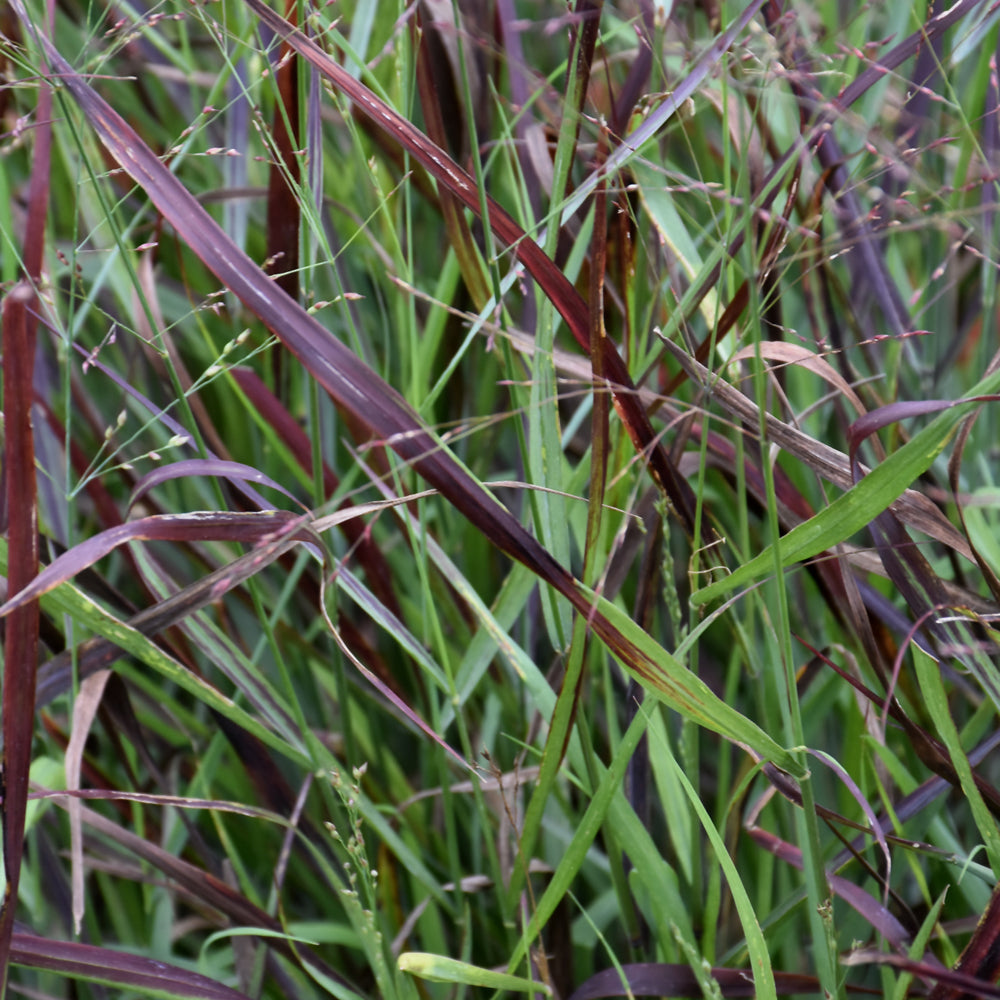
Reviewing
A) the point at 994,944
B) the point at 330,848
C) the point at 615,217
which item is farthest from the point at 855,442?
the point at 330,848

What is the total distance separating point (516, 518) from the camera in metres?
0.54

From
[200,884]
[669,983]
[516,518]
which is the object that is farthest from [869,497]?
[200,884]

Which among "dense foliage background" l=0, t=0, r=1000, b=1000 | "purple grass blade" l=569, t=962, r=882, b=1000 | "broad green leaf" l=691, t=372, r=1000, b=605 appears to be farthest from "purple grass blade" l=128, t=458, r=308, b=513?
"purple grass blade" l=569, t=962, r=882, b=1000

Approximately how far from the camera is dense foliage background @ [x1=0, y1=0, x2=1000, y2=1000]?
1.37 feet

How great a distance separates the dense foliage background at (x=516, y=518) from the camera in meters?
0.42

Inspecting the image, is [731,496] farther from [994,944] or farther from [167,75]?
[167,75]

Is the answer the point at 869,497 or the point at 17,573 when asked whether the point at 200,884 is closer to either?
the point at 17,573

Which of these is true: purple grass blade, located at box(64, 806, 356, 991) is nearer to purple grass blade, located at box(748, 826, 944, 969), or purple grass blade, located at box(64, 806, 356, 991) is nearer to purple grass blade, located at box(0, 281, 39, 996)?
purple grass blade, located at box(0, 281, 39, 996)

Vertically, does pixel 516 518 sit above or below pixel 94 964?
above

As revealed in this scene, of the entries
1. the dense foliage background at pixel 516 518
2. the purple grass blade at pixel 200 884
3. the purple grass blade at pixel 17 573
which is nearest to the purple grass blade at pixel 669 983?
the dense foliage background at pixel 516 518

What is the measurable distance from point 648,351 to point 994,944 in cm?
43

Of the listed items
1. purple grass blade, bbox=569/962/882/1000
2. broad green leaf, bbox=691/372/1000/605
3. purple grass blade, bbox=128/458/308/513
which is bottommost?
purple grass blade, bbox=569/962/882/1000

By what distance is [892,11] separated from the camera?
78 centimetres

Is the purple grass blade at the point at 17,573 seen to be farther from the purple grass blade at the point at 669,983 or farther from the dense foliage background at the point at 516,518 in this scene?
the purple grass blade at the point at 669,983
